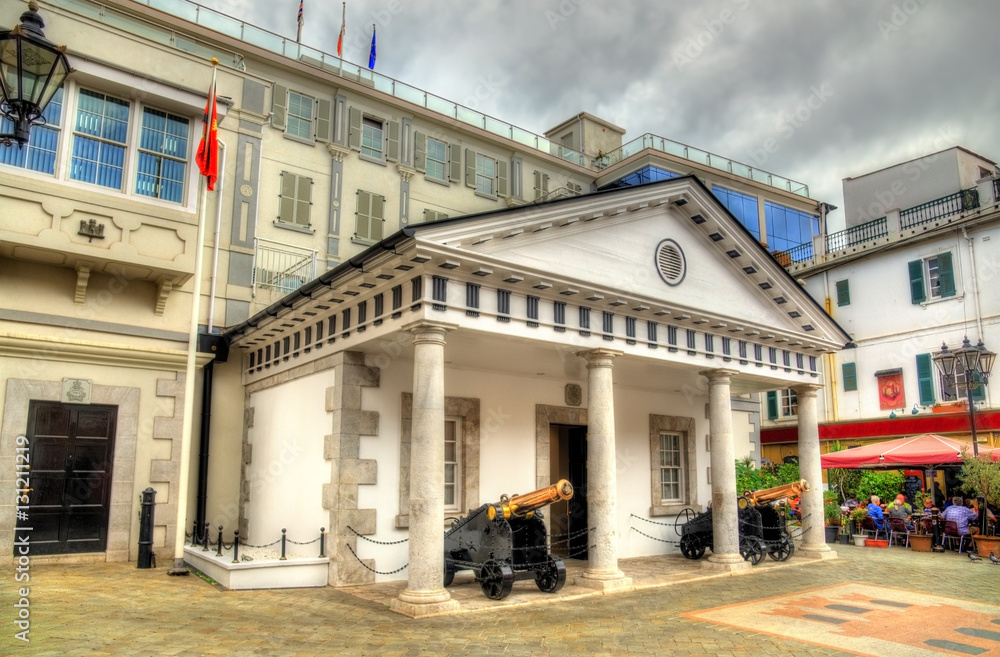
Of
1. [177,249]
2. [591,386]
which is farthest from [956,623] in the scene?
[177,249]

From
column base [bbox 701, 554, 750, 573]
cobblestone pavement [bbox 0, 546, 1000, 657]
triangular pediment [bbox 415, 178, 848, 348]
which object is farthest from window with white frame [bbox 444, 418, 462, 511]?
column base [bbox 701, 554, 750, 573]

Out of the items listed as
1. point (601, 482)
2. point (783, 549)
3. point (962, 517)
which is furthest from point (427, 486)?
point (962, 517)

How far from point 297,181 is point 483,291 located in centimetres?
907

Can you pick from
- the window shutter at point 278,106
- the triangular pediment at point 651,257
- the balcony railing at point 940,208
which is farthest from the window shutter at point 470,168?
the balcony railing at point 940,208

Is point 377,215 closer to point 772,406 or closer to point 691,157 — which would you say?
point 691,157

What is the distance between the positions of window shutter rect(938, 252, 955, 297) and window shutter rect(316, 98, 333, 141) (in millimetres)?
19610

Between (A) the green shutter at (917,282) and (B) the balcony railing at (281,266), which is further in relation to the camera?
(A) the green shutter at (917,282)

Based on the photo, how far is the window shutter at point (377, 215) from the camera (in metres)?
18.2

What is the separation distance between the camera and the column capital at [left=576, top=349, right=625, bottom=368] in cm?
1095

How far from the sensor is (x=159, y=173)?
12.6m

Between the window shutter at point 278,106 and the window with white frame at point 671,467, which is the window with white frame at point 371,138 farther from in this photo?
the window with white frame at point 671,467

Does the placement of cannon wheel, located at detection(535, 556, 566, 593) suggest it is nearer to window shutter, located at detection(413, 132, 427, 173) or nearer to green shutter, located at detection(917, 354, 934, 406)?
window shutter, located at detection(413, 132, 427, 173)

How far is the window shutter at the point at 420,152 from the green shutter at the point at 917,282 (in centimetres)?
1693

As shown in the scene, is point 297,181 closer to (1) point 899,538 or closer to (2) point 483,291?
(2) point 483,291
